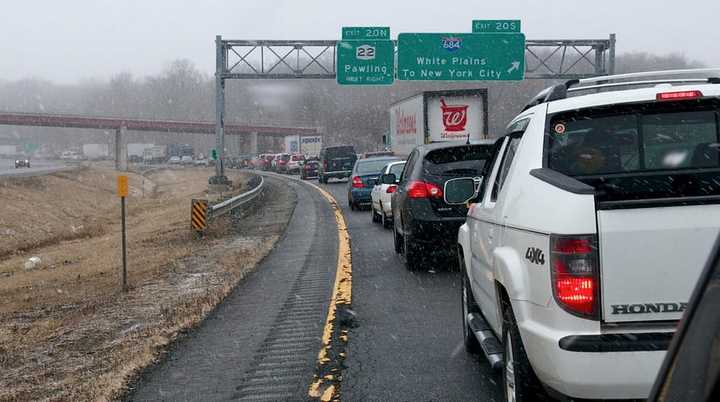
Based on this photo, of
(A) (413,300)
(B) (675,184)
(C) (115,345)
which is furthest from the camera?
(A) (413,300)

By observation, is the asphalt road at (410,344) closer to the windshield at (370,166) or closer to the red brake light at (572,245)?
the red brake light at (572,245)

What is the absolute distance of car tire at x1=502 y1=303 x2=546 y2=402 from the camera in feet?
13.1

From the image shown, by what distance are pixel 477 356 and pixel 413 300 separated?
2.76 m

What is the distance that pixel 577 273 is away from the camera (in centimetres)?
353

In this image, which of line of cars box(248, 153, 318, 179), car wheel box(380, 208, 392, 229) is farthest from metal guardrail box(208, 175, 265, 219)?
line of cars box(248, 153, 318, 179)

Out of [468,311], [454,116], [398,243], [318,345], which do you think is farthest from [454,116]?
[468,311]

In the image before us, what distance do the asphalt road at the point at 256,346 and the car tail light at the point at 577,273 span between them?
2.62 meters

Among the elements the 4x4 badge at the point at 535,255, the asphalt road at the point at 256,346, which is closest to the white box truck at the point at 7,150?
the asphalt road at the point at 256,346

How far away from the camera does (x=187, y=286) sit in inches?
441

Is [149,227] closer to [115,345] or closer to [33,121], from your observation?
[115,345]

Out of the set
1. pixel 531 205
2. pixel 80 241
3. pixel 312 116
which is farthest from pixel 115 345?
pixel 312 116

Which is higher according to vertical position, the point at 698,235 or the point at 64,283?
the point at 698,235

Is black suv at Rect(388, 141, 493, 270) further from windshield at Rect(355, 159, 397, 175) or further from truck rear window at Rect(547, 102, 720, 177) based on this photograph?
windshield at Rect(355, 159, 397, 175)

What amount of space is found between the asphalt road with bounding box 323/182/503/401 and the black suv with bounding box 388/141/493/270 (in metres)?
0.47
